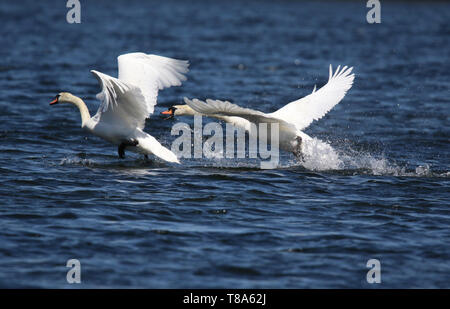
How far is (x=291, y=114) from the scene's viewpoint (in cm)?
1285

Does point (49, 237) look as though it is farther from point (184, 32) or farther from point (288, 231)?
point (184, 32)

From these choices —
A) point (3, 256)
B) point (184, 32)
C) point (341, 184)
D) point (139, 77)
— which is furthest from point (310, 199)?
point (184, 32)

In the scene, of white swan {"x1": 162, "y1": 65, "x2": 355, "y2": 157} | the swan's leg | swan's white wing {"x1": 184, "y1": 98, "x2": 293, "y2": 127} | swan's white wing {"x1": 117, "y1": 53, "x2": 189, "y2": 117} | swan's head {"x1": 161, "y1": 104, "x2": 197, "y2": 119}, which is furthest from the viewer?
swan's head {"x1": 161, "y1": 104, "x2": 197, "y2": 119}

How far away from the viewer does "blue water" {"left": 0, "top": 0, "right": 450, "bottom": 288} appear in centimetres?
769

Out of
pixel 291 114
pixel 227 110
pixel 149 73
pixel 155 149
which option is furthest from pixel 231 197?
pixel 291 114

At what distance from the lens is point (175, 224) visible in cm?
905

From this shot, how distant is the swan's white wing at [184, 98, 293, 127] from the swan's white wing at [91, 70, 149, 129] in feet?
3.66

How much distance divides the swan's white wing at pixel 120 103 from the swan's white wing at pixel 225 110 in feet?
3.66

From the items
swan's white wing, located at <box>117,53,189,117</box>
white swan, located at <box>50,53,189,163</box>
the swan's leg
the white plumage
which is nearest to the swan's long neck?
white swan, located at <box>50,53,189,163</box>

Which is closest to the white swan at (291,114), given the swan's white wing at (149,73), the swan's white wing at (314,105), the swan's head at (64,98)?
the swan's white wing at (314,105)

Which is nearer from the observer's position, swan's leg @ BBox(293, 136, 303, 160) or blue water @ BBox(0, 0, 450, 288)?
blue water @ BBox(0, 0, 450, 288)

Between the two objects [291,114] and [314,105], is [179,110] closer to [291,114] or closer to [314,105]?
[291,114]

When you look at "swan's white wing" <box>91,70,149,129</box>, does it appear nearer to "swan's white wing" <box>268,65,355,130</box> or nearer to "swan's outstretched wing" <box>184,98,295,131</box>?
"swan's outstretched wing" <box>184,98,295,131</box>

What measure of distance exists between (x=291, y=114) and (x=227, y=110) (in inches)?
106
